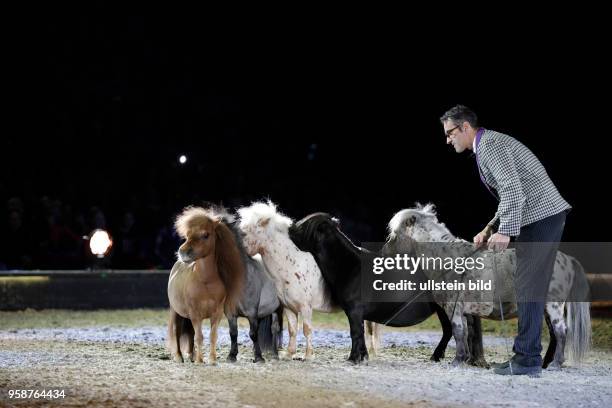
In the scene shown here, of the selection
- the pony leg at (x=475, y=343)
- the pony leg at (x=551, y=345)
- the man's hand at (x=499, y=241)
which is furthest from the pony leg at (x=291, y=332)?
the man's hand at (x=499, y=241)

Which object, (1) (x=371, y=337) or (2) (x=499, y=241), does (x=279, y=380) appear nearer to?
(2) (x=499, y=241)

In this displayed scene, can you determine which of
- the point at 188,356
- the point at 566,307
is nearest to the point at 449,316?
the point at 566,307

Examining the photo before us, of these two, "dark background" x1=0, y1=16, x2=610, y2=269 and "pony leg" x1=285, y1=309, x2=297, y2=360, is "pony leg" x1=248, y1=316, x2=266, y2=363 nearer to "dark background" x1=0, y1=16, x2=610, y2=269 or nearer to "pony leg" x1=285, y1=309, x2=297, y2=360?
"pony leg" x1=285, y1=309, x2=297, y2=360

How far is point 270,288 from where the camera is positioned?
7.91 meters

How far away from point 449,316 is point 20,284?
26.1ft

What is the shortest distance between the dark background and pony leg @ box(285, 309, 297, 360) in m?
6.85

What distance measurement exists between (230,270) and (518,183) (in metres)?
2.65

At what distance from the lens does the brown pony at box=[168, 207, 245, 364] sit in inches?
291

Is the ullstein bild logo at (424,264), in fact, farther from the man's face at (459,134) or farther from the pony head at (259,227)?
the man's face at (459,134)

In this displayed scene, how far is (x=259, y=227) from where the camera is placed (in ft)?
26.0

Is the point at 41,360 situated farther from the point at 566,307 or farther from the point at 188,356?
the point at 566,307

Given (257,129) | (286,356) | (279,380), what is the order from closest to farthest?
(279,380) → (286,356) → (257,129)

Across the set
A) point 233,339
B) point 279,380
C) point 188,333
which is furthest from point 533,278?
point 188,333

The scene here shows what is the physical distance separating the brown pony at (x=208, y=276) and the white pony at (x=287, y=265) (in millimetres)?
388
